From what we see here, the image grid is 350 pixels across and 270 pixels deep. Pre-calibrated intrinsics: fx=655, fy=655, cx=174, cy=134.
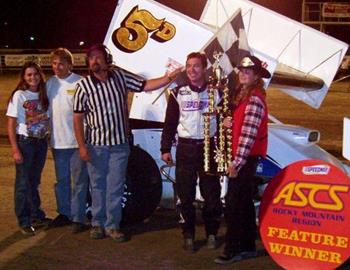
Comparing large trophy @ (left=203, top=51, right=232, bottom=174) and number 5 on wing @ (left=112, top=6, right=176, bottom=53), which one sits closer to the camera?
large trophy @ (left=203, top=51, right=232, bottom=174)

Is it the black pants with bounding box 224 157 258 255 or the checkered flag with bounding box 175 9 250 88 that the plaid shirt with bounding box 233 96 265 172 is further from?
the checkered flag with bounding box 175 9 250 88

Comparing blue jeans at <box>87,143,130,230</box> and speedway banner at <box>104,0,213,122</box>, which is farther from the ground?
speedway banner at <box>104,0,213,122</box>

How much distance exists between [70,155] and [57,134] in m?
0.25

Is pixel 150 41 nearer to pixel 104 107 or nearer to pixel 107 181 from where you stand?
pixel 104 107

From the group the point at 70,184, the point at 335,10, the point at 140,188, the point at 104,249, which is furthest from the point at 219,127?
the point at 335,10

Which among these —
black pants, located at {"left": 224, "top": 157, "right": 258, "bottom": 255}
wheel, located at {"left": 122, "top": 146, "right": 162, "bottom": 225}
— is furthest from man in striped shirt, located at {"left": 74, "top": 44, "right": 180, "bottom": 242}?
black pants, located at {"left": 224, "top": 157, "right": 258, "bottom": 255}

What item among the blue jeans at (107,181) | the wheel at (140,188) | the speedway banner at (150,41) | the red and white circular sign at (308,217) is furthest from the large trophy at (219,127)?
the wheel at (140,188)

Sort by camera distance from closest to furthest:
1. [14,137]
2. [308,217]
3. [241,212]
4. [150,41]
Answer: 1. [308,217]
2. [241,212]
3. [14,137]
4. [150,41]

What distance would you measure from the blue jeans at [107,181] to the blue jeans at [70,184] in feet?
0.60

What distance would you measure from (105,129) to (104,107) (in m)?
0.20

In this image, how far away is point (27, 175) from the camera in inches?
246

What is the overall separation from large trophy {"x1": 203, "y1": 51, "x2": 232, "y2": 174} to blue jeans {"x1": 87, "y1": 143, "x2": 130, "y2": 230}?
0.89m

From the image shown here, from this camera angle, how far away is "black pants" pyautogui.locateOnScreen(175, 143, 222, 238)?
559cm

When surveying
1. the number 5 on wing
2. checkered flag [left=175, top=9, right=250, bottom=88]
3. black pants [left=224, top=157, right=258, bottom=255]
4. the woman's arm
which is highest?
the number 5 on wing
